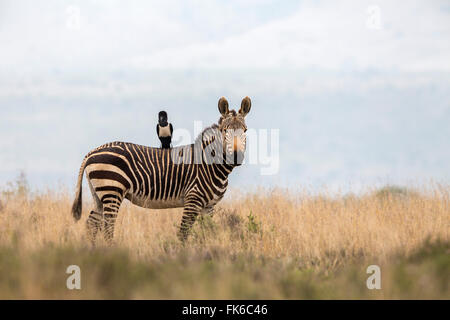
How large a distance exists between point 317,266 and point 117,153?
473cm

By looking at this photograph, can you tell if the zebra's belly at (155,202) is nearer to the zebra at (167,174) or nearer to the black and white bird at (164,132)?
the zebra at (167,174)

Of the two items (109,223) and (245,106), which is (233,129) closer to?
(245,106)

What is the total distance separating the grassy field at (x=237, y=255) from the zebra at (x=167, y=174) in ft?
1.58

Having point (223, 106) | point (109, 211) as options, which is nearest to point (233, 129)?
point (223, 106)

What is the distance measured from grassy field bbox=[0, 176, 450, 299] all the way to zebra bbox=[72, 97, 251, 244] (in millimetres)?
482

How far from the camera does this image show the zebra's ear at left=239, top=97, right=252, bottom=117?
34.6 feet

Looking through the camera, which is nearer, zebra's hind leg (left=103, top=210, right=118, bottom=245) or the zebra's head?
the zebra's head

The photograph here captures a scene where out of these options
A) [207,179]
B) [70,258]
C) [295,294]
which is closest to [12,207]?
[207,179]

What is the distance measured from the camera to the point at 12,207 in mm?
14055

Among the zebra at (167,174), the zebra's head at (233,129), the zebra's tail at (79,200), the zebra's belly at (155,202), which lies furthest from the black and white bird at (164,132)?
the zebra's head at (233,129)

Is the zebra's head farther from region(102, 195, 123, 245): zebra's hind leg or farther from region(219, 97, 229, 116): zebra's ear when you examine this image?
region(102, 195, 123, 245): zebra's hind leg

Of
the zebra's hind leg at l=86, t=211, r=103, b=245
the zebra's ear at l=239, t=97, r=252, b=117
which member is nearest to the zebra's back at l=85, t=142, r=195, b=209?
the zebra's hind leg at l=86, t=211, r=103, b=245

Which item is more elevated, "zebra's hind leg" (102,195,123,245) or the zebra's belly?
the zebra's belly
